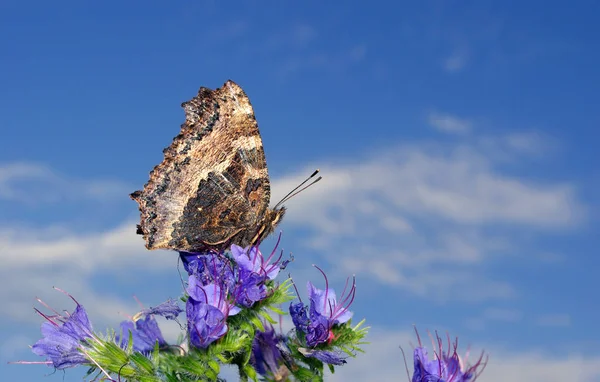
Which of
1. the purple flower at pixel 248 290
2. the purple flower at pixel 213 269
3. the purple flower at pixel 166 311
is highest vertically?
the purple flower at pixel 213 269

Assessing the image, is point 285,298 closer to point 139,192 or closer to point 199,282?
point 199,282

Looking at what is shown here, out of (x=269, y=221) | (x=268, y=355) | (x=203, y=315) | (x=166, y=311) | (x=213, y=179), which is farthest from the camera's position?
(x=213, y=179)

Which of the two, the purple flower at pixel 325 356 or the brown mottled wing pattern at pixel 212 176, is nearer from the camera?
the purple flower at pixel 325 356


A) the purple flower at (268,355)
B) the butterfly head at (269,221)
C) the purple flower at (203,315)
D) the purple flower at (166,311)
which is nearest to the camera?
the purple flower at (203,315)

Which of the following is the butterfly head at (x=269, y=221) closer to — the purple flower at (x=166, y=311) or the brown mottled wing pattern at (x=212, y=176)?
the brown mottled wing pattern at (x=212, y=176)

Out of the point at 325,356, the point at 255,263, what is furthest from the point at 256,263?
the point at 325,356

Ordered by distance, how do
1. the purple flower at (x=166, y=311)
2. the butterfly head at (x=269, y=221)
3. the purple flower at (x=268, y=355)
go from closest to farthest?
1. the purple flower at (x=166, y=311)
2. the purple flower at (x=268, y=355)
3. the butterfly head at (x=269, y=221)

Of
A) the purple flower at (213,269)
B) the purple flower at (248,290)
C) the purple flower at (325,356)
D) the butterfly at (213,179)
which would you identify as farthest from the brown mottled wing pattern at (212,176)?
the purple flower at (325,356)

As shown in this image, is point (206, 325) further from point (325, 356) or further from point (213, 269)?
point (325, 356)
